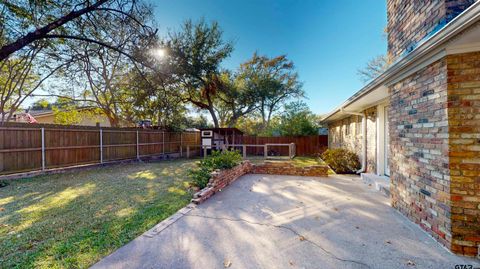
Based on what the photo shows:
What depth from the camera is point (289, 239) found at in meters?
2.78

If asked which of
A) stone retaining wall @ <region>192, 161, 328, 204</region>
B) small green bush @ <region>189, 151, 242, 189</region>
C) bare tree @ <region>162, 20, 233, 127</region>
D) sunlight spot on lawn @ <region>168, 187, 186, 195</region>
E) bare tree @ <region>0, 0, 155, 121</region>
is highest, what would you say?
bare tree @ <region>162, 20, 233, 127</region>

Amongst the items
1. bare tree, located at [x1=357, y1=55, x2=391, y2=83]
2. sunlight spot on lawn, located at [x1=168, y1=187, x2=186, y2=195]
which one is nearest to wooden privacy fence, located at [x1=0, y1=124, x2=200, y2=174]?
sunlight spot on lawn, located at [x1=168, y1=187, x2=186, y2=195]

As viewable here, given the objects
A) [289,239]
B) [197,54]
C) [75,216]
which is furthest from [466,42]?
[197,54]

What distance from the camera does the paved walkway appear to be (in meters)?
2.27

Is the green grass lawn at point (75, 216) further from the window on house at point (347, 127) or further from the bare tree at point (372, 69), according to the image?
the bare tree at point (372, 69)

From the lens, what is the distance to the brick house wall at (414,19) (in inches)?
106

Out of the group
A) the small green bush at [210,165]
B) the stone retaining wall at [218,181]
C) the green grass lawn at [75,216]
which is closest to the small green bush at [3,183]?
the green grass lawn at [75,216]

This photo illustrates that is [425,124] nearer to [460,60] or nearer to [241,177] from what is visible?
[460,60]

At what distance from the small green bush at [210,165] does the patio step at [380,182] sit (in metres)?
3.85

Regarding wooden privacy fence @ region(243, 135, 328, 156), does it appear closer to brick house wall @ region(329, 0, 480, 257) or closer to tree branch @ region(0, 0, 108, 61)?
brick house wall @ region(329, 0, 480, 257)

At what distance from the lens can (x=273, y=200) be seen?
14.7 ft

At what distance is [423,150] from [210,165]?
179 inches

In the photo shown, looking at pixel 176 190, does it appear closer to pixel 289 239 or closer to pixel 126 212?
pixel 126 212

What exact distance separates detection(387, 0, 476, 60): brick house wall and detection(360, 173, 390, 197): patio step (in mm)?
2893
